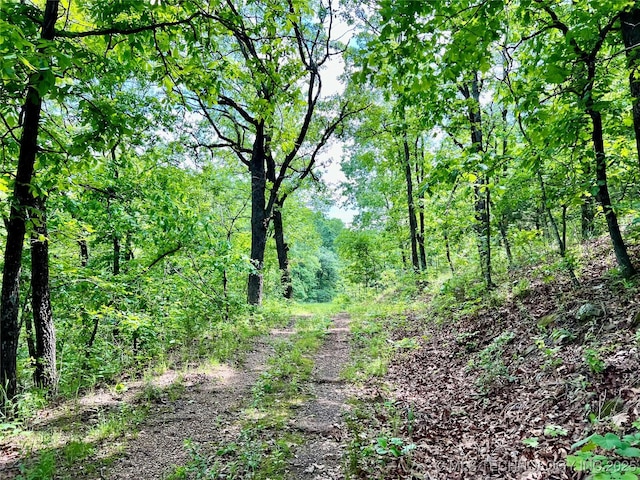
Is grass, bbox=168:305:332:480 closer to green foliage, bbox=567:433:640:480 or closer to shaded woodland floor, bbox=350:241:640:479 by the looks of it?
shaded woodland floor, bbox=350:241:640:479

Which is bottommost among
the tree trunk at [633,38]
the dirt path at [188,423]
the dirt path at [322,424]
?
the dirt path at [322,424]

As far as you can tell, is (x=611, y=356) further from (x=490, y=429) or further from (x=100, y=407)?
(x=100, y=407)

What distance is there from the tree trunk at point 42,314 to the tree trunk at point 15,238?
0.51 m

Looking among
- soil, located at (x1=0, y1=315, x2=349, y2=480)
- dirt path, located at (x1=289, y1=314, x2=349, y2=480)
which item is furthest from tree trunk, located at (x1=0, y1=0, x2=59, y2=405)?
dirt path, located at (x1=289, y1=314, x2=349, y2=480)

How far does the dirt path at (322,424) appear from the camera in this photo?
3740 millimetres

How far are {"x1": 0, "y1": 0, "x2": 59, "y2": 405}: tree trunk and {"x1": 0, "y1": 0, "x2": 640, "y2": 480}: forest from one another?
28 mm

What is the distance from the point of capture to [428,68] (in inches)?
160

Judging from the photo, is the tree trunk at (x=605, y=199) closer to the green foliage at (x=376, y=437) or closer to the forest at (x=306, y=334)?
the forest at (x=306, y=334)

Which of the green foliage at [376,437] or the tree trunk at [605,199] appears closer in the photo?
the green foliage at [376,437]

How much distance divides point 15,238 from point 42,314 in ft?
4.53

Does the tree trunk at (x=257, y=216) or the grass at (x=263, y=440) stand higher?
the tree trunk at (x=257, y=216)

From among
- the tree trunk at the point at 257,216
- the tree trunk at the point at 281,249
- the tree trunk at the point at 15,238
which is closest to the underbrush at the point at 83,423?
the tree trunk at the point at 15,238

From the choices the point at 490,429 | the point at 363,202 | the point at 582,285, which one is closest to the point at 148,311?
the point at 490,429

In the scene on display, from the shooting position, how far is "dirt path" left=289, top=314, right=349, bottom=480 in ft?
12.3
